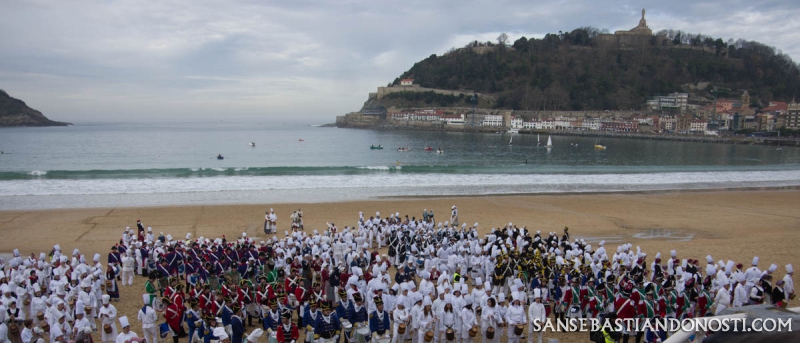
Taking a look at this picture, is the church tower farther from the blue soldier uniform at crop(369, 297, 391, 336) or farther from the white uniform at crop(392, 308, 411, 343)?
the blue soldier uniform at crop(369, 297, 391, 336)

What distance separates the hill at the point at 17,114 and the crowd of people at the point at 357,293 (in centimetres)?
20637

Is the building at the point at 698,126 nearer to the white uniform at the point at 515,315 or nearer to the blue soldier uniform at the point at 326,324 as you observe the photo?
the white uniform at the point at 515,315

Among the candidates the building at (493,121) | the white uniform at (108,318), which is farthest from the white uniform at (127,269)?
the building at (493,121)

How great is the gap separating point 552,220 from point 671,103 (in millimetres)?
132956

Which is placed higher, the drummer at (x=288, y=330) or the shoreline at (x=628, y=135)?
the shoreline at (x=628, y=135)

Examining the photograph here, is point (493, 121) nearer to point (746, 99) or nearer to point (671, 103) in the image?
point (671, 103)

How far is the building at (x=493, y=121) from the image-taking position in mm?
133500

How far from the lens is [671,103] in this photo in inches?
5221

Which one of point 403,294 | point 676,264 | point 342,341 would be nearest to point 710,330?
point 403,294

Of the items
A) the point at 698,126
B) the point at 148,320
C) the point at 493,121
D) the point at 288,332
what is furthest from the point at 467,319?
the point at 493,121

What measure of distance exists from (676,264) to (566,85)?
146769 mm

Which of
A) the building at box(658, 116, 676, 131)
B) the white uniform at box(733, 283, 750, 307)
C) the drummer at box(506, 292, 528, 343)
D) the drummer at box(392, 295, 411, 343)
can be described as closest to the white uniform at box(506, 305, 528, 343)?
the drummer at box(506, 292, 528, 343)

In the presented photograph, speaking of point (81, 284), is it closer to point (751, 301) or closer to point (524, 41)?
point (751, 301)

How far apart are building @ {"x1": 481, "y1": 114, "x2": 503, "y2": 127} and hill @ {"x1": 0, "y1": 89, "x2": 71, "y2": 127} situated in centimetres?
16944
